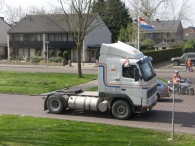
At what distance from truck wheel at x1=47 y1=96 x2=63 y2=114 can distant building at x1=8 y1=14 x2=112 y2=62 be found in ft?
134

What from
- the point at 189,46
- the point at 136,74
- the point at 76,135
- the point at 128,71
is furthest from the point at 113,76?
the point at 189,46

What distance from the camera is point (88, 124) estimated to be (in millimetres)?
13055

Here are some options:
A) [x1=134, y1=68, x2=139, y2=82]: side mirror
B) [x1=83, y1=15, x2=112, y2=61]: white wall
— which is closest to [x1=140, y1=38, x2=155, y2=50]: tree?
[x1=83, y1=15, x2=112, y2=61]: white wall

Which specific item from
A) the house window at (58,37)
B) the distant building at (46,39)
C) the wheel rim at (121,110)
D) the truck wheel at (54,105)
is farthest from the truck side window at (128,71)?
the house window at (58,37)

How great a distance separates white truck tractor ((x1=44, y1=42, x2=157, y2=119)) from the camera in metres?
14.0

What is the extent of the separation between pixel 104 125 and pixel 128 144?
9.72 ft

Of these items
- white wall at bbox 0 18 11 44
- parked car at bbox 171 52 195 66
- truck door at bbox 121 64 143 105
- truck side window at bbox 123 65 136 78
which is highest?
white wall at bbox 0 18 11 44

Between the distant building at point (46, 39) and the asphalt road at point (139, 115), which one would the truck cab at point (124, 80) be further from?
the distant building at point (46, 39)

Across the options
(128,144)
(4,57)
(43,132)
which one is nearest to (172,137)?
(128,144)

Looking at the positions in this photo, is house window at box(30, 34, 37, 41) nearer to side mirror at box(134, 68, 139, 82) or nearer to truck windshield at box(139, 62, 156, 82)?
truck windshield at box(139, 62, 156, 82)

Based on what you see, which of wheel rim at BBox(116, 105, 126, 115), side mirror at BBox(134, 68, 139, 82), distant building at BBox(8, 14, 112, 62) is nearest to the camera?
side mirror at BBox(134, 68, 139, 82)

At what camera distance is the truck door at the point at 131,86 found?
1405cm

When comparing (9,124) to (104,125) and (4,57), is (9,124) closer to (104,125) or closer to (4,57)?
(104,125)

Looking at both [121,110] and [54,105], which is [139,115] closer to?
[121,110]
